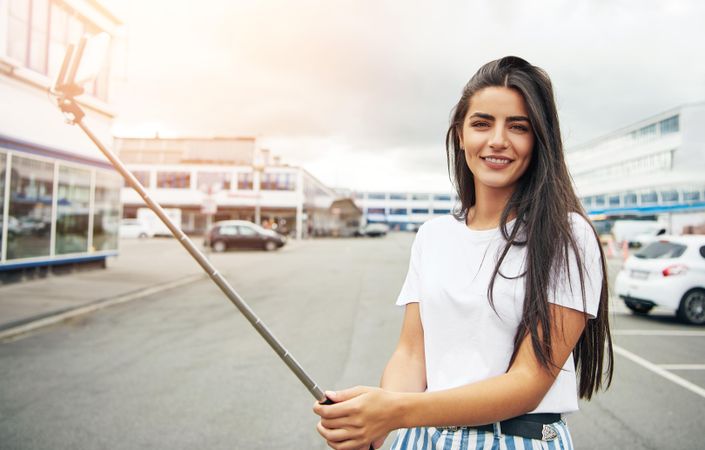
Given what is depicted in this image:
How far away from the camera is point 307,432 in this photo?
155 inches

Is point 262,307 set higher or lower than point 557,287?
lower

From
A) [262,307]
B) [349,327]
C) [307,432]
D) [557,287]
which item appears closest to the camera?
[557,287]

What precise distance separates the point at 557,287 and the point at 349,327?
7.03 m

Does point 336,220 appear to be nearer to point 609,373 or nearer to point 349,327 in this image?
point 349,327

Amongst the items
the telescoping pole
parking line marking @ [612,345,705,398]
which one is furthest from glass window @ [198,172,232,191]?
the telescoping pole

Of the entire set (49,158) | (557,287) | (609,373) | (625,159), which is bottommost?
(609,373)

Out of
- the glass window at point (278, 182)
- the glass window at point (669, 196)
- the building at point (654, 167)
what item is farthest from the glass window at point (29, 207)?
the glass window at point (669, 196)

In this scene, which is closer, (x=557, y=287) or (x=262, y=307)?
(x=557, y=287)

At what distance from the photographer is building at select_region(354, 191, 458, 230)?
114 m

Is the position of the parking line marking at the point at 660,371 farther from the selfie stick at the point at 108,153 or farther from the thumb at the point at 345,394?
the selfie stick at the point at 108,153

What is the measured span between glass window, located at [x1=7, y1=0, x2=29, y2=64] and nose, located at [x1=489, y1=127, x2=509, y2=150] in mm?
14109

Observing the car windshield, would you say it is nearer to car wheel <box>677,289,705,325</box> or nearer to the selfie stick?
car wheel <box>677,289,705,325</box>

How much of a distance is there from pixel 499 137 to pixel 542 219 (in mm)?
261

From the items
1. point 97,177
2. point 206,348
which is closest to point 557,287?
point 206,348
